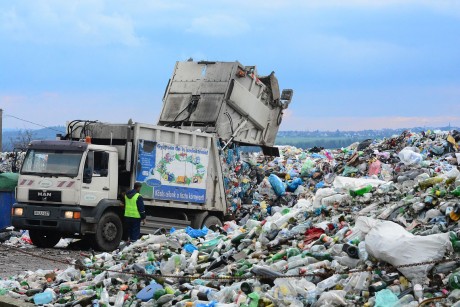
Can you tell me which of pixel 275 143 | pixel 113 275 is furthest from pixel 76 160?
pixel 275 143

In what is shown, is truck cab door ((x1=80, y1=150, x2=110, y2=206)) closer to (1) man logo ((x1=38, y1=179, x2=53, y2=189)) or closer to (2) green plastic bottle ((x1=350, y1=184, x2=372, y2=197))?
(1) man logo ((x1=38, y1=179, x2=53, y2=189))

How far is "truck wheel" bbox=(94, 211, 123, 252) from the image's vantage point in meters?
14.4

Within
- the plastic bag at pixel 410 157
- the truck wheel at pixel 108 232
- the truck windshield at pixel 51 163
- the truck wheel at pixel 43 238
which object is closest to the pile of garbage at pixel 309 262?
the truck wheel at pixel 108 232

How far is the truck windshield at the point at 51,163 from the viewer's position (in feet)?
46.6

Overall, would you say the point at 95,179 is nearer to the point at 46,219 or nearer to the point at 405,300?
the point at 46,219

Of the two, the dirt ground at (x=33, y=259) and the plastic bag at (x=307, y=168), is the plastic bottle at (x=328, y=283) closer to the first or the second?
the dirt ground at (x=33, y=259)

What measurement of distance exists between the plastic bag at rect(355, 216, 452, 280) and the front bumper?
814 cm

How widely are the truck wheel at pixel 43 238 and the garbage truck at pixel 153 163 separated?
0.02 meters

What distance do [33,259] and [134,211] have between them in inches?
75.4

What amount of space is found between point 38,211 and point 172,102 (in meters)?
4.84

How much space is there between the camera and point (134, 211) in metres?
14.3

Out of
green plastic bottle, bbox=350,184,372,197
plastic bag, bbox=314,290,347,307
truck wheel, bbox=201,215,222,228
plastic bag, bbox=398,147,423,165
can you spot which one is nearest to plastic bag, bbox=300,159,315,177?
plastic bag, bbox=398,147,423,165

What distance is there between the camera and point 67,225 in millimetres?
14227

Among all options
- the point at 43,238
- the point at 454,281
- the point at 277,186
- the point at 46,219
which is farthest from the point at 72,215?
the point at 454,281
